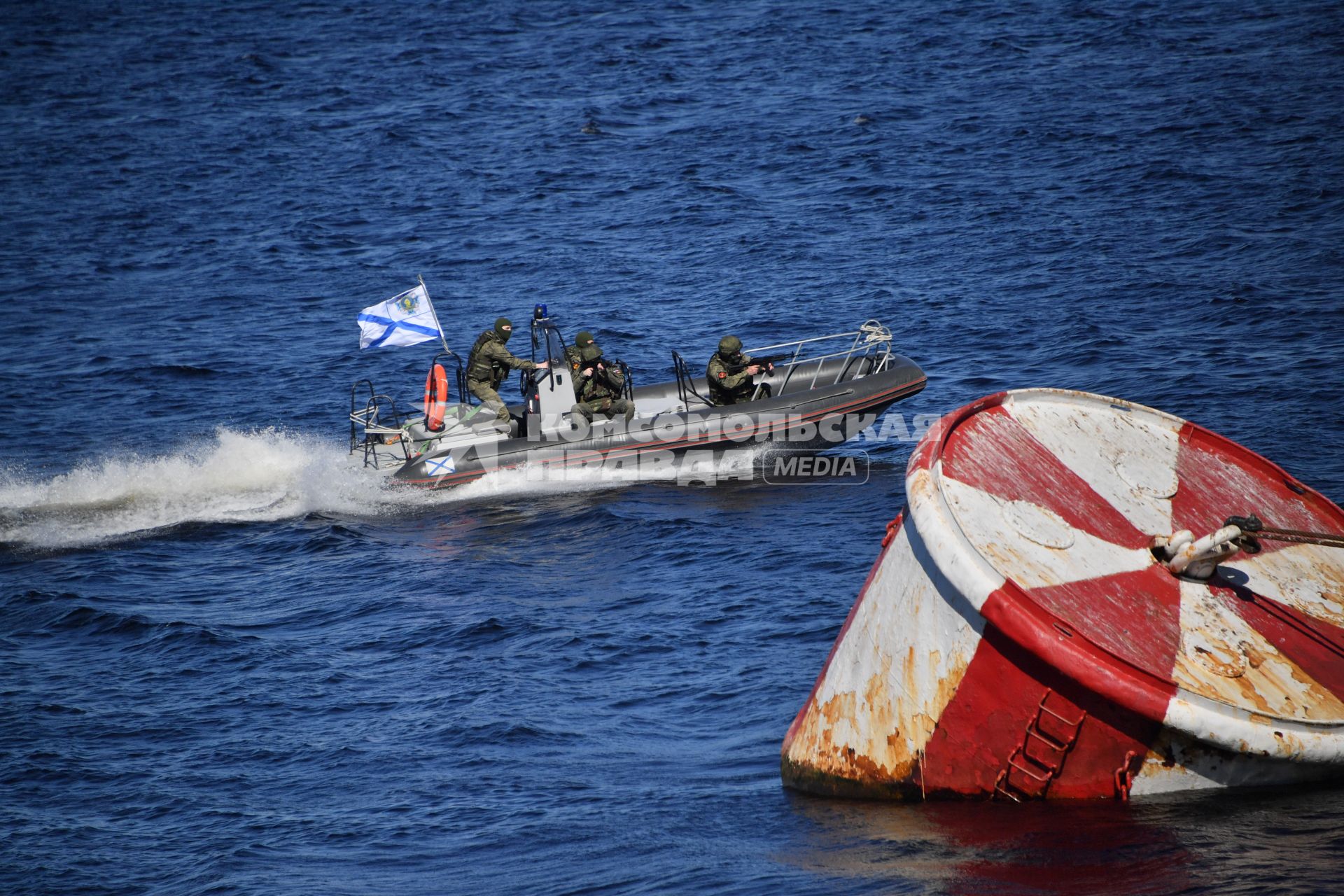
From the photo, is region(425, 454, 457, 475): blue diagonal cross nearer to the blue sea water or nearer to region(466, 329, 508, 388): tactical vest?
the blue sea water

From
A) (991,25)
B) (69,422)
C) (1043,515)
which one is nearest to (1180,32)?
(991,25)

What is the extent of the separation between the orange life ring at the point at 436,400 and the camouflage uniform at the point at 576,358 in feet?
5.76

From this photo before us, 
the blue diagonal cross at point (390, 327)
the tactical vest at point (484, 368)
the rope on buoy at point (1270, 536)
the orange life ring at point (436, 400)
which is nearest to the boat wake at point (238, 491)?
the orange life ring at point (436, 400)

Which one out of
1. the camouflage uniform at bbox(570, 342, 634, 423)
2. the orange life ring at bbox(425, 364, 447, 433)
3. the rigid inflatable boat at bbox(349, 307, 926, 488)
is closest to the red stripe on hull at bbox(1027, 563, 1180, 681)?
the rigid inflatable boat at bbox(349, 307, 926, 488)

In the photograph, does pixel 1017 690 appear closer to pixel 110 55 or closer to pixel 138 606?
pixel 138 606

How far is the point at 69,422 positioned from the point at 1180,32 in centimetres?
3479

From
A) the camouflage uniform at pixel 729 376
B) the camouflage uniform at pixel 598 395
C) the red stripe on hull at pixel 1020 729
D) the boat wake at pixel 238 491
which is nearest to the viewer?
the red stripe on hull at pixel 1020 729

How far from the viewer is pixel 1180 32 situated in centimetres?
3928

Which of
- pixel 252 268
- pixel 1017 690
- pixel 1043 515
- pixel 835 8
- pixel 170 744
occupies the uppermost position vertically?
pixel 835 8

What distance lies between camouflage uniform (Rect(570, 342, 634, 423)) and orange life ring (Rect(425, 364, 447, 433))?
1.83 m

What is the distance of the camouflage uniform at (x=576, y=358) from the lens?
667 inches

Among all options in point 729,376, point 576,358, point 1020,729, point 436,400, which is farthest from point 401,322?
point 1020,729

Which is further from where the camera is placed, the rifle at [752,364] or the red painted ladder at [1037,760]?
the rifle at [752,364]

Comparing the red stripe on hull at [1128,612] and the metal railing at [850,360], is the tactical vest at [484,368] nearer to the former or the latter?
the metal railing at [850,360]
